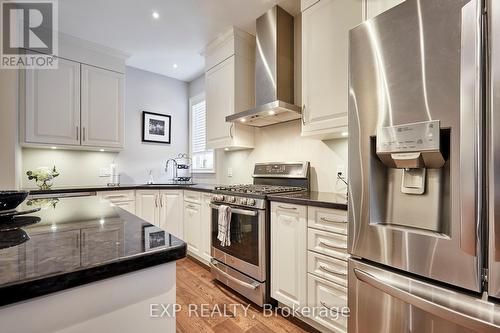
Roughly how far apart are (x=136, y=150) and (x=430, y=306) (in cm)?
376

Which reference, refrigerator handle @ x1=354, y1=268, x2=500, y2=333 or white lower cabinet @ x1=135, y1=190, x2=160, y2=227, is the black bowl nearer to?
refrigerator handle @ x1=354, y1=268, x2=500, y2=333

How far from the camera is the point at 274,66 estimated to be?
230cm

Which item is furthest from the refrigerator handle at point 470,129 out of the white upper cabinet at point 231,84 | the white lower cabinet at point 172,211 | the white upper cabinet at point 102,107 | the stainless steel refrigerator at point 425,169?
the white upper cabinet at point 102,107

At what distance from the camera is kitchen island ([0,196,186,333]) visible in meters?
0.43

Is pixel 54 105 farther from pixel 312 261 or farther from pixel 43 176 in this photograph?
pixel 312 261

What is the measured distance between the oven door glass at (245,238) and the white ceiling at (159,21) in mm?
2003

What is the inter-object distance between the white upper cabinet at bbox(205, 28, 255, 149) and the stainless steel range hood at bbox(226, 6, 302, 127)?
1.00 feet

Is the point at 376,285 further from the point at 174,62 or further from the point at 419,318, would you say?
the point at 174,62

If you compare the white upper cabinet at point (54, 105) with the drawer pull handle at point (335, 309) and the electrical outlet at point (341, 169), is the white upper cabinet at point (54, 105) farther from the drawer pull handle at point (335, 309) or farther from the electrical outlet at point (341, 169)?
the drawer pull handle at point (335, 309)

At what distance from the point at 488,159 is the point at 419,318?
0.67m

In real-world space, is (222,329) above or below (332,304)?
below

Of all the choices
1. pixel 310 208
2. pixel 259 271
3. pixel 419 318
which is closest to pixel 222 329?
pixel 259 271

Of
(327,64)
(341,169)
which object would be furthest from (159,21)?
(341,169)

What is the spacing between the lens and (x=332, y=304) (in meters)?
1.50
